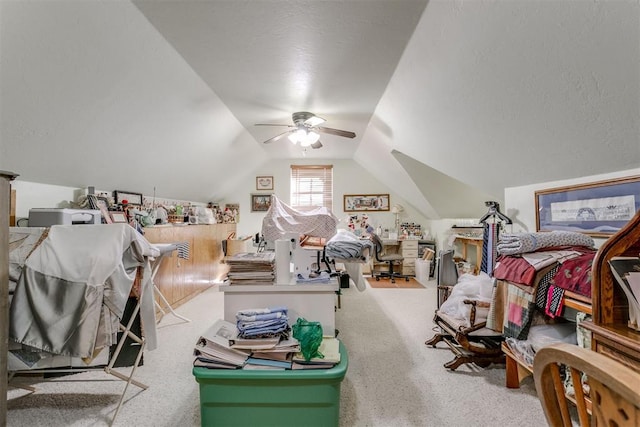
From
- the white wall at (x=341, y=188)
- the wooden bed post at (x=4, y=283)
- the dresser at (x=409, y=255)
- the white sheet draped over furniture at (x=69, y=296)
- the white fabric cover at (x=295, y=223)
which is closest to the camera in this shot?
the wooden bed post at (x=4, y=283)

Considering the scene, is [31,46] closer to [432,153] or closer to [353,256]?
[353,256]

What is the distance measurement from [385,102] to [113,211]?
309 centimetres

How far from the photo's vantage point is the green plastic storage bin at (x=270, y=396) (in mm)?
1452

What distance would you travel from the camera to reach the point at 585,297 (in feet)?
4.78

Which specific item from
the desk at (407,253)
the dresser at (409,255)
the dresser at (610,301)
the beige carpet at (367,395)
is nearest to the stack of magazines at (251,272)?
the beige carpet at (367,395)

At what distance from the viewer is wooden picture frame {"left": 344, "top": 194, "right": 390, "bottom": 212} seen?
628cm

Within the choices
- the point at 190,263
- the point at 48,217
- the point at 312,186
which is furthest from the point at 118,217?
the point at 312,186

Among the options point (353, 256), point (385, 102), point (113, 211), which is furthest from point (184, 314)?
point (385, 102)

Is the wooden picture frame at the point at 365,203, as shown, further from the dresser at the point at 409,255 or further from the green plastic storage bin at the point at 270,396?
the green plastic storage bin at the point at 270,396

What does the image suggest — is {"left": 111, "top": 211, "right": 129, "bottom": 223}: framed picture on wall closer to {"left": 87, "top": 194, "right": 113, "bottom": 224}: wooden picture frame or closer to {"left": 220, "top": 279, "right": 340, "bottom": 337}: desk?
{"left": 87, "top": 194, "right": 113, "bottom": 224}: wooden picture frame

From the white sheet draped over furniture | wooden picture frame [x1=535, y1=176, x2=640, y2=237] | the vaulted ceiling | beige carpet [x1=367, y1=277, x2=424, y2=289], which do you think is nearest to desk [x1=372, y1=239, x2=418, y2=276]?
beige carpet [x1=367, y1=277, x2=424, y2=289]

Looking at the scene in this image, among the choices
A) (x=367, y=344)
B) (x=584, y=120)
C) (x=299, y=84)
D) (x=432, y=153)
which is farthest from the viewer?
(x=432, y=153)

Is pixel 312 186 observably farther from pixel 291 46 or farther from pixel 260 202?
pixel 291 46

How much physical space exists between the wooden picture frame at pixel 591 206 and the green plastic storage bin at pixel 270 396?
197cm
